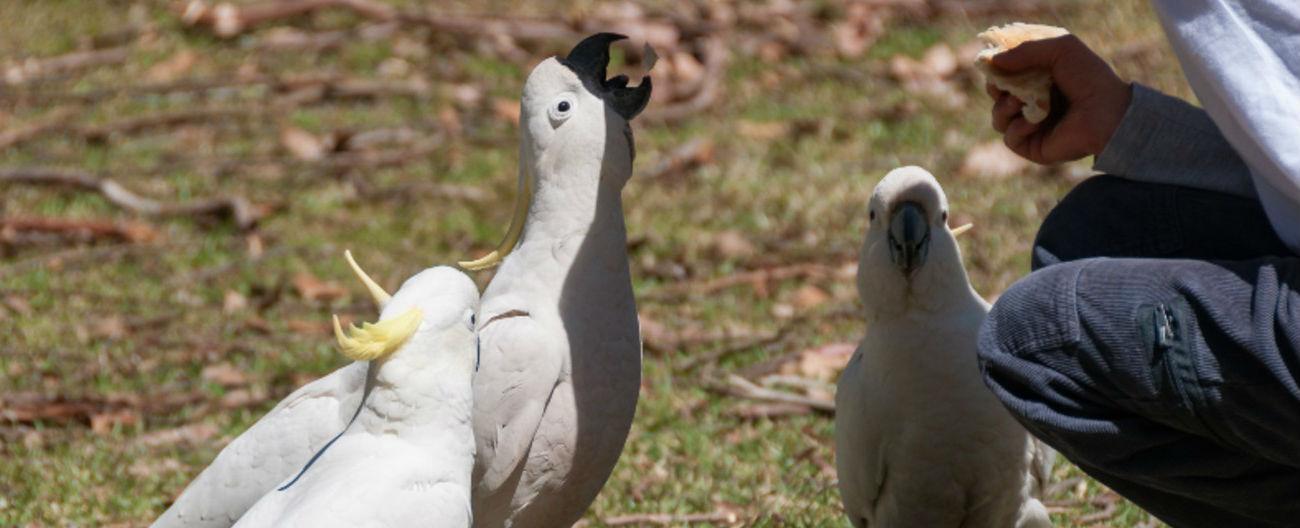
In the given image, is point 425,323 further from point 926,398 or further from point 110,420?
point 110,420

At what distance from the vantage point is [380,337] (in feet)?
7.63

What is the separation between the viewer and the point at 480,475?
269cm

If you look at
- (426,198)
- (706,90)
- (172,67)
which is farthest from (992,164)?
(172,67)

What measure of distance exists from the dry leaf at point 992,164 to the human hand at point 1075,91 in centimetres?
332

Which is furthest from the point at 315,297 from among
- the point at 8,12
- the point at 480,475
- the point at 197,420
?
the point at 8,12

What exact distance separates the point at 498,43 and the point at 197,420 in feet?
10.5

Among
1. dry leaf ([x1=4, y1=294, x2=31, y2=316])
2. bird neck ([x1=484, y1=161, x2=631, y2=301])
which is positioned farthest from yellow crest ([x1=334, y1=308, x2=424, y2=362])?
dry leaf ([x1=4, y1=294, x2=31, y2=316])

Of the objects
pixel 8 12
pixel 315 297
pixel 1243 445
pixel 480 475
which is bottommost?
pixel 8 12

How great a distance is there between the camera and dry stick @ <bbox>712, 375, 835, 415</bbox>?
4074 millimetres

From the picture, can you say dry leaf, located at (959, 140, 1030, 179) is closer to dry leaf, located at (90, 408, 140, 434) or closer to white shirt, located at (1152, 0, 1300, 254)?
dry leaf, located at (90, 408, 140, 434)

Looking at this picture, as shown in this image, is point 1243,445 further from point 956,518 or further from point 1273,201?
point 956,518

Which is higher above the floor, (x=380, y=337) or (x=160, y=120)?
(x=380, y=337)

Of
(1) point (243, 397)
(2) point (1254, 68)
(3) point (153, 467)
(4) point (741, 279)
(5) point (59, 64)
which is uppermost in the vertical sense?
(2) point (1254, 68)

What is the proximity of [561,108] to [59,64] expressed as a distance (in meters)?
4.55
